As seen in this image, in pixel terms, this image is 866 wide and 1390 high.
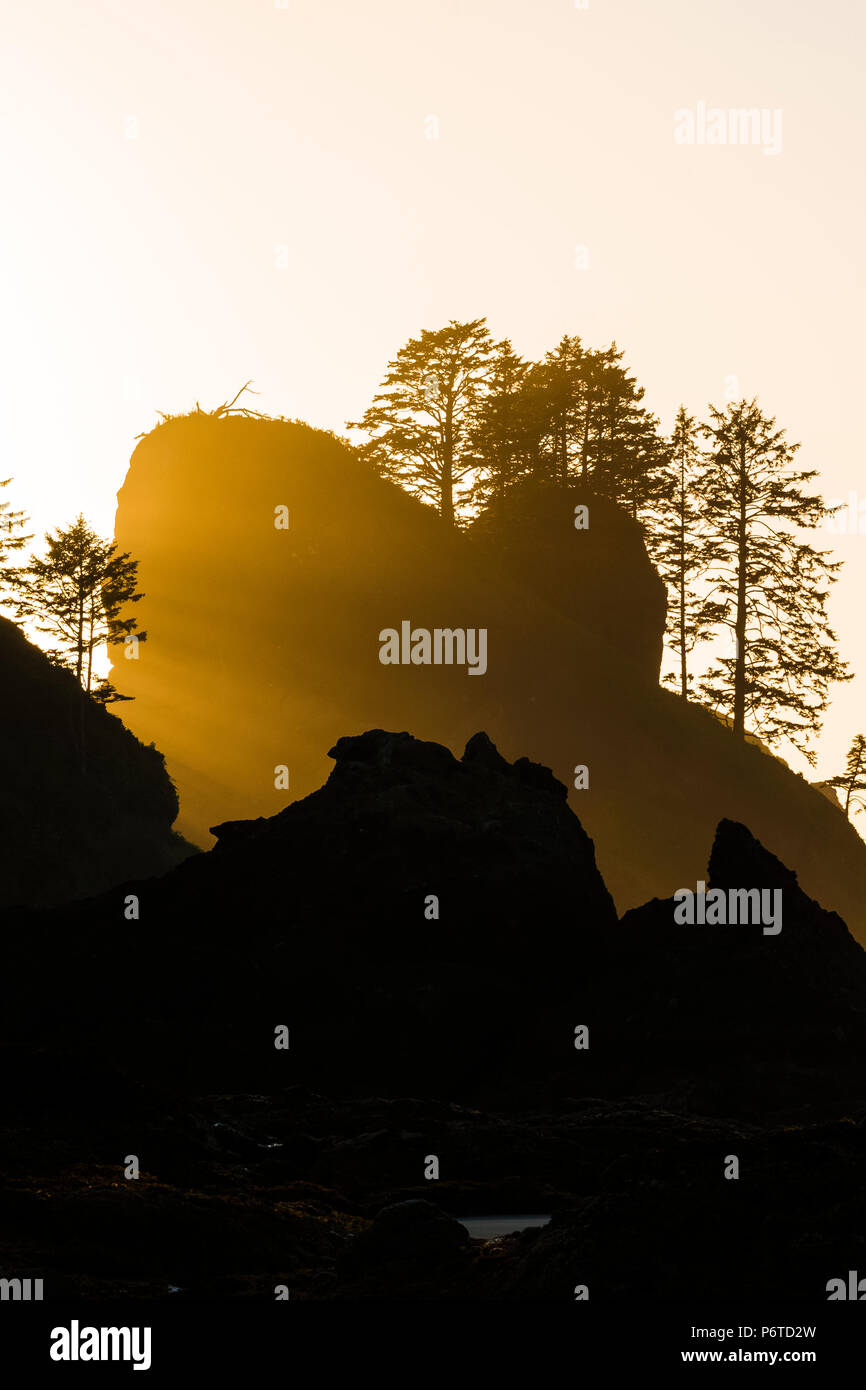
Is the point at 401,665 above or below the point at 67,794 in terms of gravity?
above

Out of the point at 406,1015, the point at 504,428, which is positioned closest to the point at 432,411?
the point at 504,428

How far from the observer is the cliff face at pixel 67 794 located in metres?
46.8

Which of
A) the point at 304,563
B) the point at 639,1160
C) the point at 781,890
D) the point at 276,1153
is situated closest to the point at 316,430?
the point at 304,563

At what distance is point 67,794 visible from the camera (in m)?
49.6

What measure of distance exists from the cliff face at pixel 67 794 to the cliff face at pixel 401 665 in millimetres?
6111

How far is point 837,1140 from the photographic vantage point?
1371 cm

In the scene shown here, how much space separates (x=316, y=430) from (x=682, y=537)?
18747mm

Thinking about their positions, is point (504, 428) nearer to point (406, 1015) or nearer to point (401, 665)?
point (401, 665)

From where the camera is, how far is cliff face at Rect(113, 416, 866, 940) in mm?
65438

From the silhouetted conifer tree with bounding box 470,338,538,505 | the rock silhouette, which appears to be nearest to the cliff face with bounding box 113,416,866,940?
the silhouetted conifer tree with bounding box 470,338,538,505

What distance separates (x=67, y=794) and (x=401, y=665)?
75.6ft
